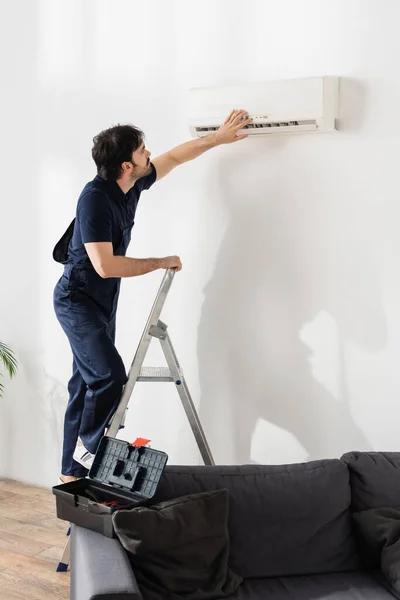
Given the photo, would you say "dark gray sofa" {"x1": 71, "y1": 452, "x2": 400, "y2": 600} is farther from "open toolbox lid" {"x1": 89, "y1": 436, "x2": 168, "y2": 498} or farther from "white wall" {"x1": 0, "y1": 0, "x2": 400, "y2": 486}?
"white wall" {"x1": 0, "y1": 0, "x2": 400, "y2": 486}

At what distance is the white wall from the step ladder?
25 cm

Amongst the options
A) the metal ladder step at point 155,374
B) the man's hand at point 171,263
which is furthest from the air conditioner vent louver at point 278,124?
the metal ladder step at point 155,374

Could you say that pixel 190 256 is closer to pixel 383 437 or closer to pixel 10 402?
pixel 383 437

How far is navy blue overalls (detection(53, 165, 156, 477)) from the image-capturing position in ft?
11.1

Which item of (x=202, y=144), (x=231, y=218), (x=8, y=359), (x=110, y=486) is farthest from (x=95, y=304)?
(x=8, y=359)

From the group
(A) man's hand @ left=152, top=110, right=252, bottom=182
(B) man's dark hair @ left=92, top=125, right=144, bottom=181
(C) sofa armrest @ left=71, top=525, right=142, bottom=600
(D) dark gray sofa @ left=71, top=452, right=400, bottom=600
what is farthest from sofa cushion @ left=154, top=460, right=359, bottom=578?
(A) man's hand @ left=152, top=110, right=252, bottom=182

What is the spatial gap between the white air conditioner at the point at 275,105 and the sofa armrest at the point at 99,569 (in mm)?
1726

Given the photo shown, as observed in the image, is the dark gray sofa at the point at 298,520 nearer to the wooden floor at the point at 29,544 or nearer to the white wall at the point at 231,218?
the white wall at the point at 231,218

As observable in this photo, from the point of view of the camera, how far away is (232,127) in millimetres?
3424

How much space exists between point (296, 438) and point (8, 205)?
77.7 inches

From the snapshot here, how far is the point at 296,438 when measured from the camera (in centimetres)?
358

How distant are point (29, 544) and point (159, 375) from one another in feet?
3.25

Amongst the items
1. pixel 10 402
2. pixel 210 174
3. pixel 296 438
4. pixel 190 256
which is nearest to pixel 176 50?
pixel 210 174

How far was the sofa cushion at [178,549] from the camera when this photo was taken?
99.4 inches
